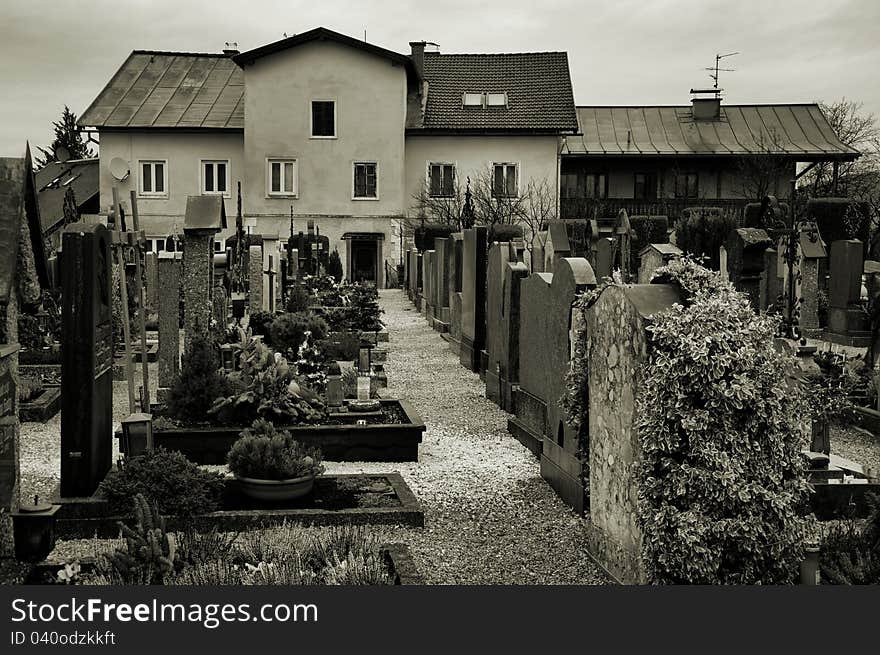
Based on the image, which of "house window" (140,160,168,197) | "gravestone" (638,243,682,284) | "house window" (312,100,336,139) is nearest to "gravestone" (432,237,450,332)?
"gravestone" (638,243,682,284)

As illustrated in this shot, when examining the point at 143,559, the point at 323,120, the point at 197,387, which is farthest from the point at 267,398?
the point at 323,120

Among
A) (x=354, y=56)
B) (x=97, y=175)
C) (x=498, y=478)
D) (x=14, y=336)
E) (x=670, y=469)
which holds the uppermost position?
(x=354, y=56)

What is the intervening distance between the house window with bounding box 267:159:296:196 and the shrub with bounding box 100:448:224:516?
3685 cm

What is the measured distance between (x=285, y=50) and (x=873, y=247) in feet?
81.5

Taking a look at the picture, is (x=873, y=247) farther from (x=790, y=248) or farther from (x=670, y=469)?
(x=670, y=469)

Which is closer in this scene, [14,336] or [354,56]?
[14,336]

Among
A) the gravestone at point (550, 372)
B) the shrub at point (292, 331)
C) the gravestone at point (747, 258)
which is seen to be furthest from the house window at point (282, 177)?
the gravestone at point (747, 258)

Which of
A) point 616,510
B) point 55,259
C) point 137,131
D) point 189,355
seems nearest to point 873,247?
point 55,259

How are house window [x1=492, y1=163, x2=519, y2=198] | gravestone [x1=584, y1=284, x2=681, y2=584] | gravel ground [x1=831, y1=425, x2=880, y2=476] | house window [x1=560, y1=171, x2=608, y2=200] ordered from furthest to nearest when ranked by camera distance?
house window [x1=560, y1=171, x2=608, y2=200], house window [x1=492, y1=163, x2=519, y2=198], gravel ground [x1=831, y1=425, x2=880, y2=476], gravestone [x1=584, y1=284, x2=681, y2=584]

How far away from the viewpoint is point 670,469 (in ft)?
19.0

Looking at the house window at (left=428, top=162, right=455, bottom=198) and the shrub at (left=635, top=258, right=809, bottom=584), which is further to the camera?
the house window at (left=428, top=162, right=455, bottom=198)

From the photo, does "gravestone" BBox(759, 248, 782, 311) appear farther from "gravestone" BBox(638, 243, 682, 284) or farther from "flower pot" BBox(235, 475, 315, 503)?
"flower pot" BBox(235, 475, 315, 503)

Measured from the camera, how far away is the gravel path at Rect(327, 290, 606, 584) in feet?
22.7

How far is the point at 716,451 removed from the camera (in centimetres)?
572
